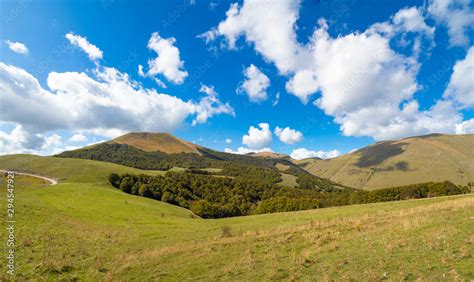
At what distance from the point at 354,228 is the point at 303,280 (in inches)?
502

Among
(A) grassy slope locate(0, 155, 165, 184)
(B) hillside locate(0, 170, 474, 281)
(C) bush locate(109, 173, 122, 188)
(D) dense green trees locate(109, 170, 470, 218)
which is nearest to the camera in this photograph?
(B) hillside locate(0, 170, 474, 281)

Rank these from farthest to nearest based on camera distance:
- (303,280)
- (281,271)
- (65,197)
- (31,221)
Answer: (65,197) < (31,221) < (281,271) < (303,280)

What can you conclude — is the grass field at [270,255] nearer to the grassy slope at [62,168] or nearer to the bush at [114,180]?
the bush at [114,180]

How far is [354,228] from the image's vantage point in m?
21.8

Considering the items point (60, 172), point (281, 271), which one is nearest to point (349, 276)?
point (281, 271)

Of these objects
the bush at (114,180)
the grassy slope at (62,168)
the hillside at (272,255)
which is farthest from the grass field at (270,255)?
the grassy slope at (62,168)

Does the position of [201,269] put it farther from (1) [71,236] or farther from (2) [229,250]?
(1) [71,236]

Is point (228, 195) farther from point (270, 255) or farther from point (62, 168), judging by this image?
point (270, 255)

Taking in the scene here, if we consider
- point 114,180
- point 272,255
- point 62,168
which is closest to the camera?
point 272,255

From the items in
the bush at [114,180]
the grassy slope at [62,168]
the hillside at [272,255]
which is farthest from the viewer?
the grassy slope at [62,168]

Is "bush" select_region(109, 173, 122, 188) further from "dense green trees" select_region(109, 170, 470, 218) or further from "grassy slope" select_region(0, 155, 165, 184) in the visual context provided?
"grassy slope" select_region(0, 155, 165, 184)

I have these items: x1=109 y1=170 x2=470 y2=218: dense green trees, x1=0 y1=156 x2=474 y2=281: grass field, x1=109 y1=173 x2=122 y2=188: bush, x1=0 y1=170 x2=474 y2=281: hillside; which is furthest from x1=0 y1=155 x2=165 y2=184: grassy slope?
x1=0 y1=170 x2=474 y2=281: hillside

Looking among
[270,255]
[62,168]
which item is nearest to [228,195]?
[62,168]

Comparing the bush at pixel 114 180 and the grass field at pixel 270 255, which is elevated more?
the bush at pixel 114 180
